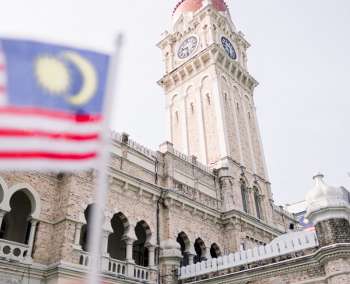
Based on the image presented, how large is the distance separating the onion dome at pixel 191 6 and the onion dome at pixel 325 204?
2832cm

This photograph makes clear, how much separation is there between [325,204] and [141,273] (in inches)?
363

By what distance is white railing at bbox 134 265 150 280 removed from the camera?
17.6 meters

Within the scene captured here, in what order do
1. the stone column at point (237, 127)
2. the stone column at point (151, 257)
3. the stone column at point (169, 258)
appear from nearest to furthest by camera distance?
the stone column at point (151, 257)
the stone column at point (169, 258)
the stone column at point (237, 127)

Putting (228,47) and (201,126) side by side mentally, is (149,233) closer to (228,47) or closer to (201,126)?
(201,126)

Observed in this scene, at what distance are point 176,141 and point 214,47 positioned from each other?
9.06 meters

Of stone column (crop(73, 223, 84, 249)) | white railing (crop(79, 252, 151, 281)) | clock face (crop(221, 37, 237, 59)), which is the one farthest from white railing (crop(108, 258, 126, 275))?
clock face (crop(221, 37, 237, 59))

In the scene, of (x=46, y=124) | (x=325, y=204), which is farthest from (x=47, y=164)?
(x=325, y=204)

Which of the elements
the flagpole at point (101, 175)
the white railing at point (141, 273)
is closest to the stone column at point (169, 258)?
the white railing at point (141, 273)

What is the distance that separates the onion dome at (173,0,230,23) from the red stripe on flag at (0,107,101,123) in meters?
34.0

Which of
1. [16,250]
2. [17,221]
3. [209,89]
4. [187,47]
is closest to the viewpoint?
[16,250]

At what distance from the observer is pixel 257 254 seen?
1655 centimetres

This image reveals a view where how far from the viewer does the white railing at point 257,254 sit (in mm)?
15383

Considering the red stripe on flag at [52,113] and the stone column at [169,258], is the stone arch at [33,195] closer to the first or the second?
the stone column at [169,258]

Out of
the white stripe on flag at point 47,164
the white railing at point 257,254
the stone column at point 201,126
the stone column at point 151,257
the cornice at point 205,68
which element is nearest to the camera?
the white stripe on flag at point 47,164
